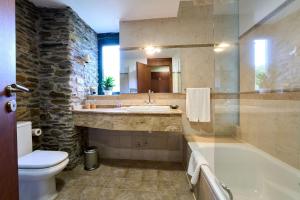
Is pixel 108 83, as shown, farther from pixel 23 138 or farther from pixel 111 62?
pixel 23 138

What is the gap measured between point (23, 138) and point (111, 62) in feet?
5.84

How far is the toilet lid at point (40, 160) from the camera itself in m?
1.56

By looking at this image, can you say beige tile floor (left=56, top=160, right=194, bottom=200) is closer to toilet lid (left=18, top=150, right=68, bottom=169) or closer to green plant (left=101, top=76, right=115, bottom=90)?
toilet lid (left=18, top=150, right=68, bottom=169)

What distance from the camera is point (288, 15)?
1.36 meters

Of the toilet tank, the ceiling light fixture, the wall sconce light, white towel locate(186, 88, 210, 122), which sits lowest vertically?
the toilet tank

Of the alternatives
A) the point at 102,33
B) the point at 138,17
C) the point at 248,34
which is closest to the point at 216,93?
the point at 248,34

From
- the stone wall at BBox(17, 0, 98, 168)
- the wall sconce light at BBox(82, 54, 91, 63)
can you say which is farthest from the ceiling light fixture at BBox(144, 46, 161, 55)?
the stone wall at BBox(17, 0, 98, 168)

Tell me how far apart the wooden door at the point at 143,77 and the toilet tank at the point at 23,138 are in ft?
4.97

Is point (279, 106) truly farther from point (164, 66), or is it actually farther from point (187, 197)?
point (164, 66)

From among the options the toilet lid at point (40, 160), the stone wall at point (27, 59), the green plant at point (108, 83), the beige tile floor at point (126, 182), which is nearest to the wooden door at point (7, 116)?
the toilet lid at point (40, 160)

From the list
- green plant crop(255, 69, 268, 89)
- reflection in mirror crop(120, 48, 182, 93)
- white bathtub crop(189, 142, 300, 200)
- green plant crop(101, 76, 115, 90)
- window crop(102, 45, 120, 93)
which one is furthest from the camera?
window crop(102, 45, 120, 93)

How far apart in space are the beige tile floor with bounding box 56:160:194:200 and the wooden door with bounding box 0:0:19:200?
3.65 ft

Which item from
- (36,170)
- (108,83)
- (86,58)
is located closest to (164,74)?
(108,83)

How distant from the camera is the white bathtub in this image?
1292mm
